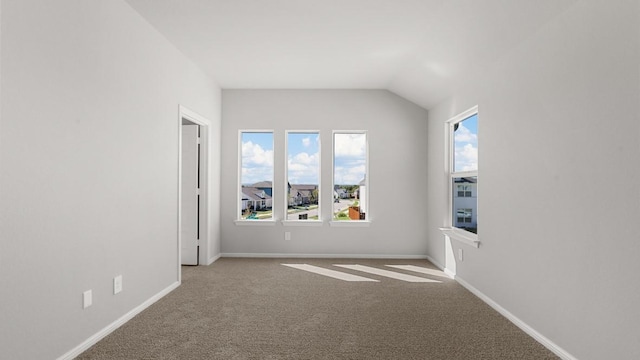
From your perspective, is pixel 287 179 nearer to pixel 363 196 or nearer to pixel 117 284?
pixel 363 196

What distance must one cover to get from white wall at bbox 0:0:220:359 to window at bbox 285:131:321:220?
2.23 m

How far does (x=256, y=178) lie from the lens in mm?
5402

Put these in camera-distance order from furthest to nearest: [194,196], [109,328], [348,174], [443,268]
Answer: [348,174] → [194,196] → [443,268] → [109,328]

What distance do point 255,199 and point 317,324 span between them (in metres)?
2.96

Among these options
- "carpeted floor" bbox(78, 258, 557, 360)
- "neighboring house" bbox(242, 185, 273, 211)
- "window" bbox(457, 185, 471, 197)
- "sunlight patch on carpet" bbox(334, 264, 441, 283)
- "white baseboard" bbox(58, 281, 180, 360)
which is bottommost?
"carpeted floor" bbox(78, 258, 557, 360)

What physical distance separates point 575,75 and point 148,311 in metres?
3.81

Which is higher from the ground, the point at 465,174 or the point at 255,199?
the point at 465,174

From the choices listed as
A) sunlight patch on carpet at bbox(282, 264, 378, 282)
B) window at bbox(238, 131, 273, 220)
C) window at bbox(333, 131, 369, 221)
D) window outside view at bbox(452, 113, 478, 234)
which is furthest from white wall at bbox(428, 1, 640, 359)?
window at bbox(238, 131, 273, 220)

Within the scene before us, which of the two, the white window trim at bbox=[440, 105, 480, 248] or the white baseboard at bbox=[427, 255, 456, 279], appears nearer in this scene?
the white window trim at bbox=[440, 105, 480, 248]

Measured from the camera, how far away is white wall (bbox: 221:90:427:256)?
525cm

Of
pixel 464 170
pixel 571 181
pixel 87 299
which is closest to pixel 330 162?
pixel 464 170

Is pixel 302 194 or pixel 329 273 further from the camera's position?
pixel 302 194

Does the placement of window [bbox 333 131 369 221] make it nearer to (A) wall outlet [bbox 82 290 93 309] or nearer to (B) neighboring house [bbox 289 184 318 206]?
(B) neighboring house [bbox 289 184 318 206]

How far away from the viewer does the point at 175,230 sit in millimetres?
3760
